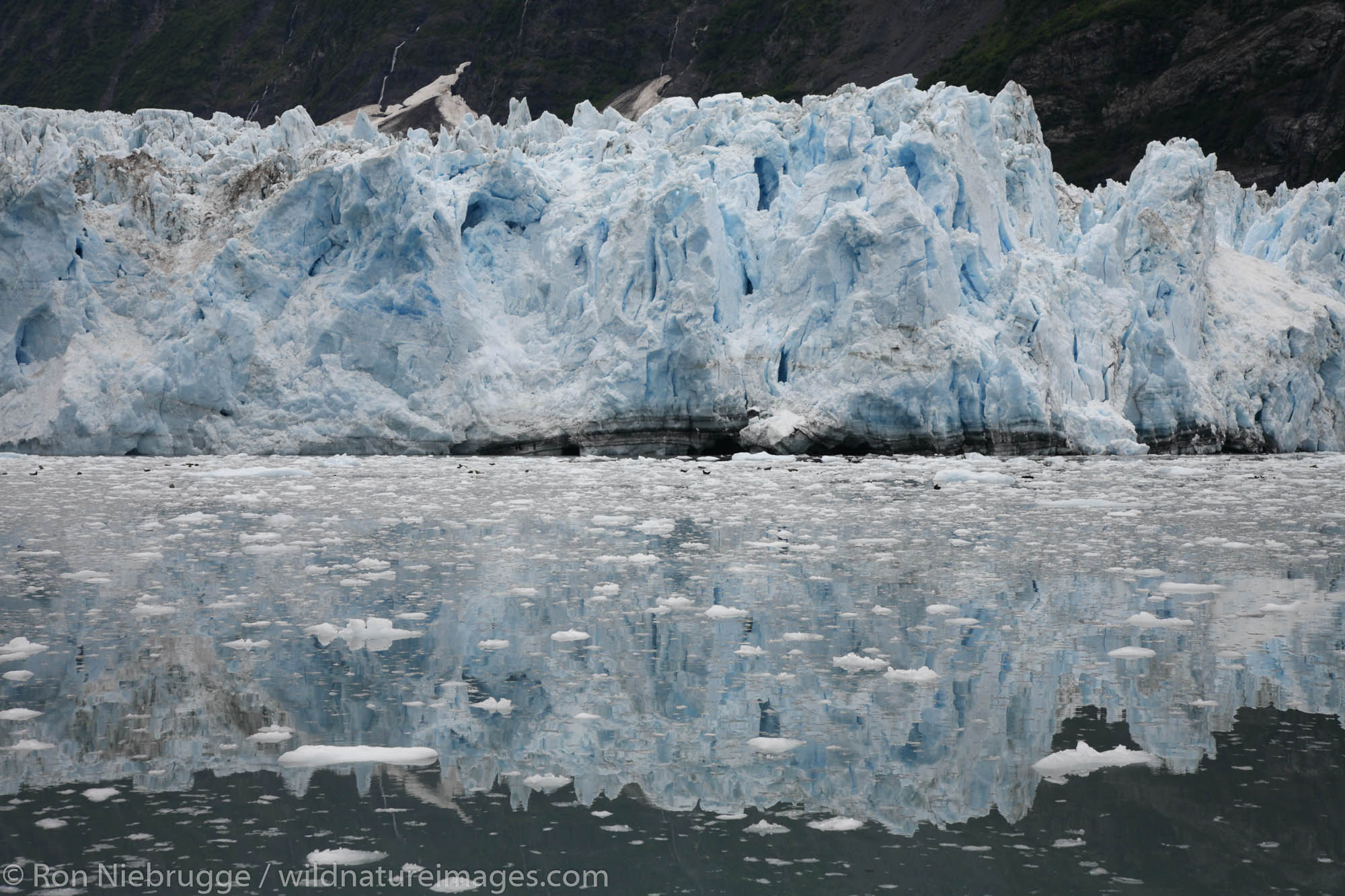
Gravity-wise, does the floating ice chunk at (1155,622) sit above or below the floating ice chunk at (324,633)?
above

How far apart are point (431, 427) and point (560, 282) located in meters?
3.13

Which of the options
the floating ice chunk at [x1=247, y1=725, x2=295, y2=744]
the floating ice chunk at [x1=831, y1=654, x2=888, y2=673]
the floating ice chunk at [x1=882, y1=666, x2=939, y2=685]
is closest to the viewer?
the floating ice chunk at [x1=247, y1=725, x2=295, y2=744]

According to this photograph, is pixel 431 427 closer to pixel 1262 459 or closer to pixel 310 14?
pixel 1262 459

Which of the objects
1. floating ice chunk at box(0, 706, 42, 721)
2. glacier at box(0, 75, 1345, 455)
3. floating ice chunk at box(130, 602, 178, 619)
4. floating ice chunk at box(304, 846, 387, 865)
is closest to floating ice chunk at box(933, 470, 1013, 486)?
glacier at box(0, 75, 1345, 455)

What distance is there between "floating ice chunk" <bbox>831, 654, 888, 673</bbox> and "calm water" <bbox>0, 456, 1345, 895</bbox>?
1cm

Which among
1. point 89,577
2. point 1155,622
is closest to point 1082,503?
point 1155,622

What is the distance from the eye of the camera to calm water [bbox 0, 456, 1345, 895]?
2.52 m

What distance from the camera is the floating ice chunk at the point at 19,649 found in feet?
13.3

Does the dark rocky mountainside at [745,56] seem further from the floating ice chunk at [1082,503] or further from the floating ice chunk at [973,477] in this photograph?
the floating ice chunk at [1082,503]

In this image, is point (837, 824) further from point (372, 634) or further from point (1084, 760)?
point (372, 634)

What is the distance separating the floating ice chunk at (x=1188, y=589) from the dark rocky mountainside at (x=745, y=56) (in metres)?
43.2

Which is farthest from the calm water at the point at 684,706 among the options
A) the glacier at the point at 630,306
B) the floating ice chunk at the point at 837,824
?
the glacier at the point at 630,306

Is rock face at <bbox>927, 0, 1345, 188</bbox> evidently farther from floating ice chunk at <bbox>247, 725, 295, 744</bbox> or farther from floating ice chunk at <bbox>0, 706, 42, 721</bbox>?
floating ice chunk at <bbox>0, 706, 42, 721</bbox>

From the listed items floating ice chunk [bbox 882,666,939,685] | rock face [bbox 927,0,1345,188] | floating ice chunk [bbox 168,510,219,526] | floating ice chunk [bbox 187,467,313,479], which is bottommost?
floating ice chunk [bbox 882,666,939,685]
